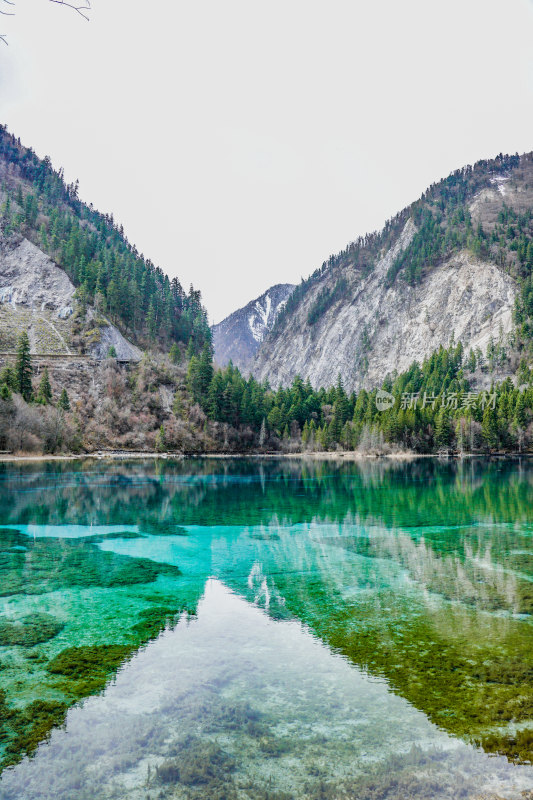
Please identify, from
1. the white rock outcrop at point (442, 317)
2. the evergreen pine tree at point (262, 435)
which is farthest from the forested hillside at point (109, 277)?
the white rock outcrop at point (442, 317)

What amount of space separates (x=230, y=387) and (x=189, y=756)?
103339mm

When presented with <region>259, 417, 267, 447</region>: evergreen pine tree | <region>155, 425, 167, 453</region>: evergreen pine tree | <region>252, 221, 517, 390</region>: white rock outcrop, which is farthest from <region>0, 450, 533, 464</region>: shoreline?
<region>252, 221, 517, 390</region>: white rock outcrop

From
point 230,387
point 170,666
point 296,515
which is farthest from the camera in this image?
point 230,387

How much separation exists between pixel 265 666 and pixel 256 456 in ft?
326

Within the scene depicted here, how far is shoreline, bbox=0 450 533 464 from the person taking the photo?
77312 millimetres

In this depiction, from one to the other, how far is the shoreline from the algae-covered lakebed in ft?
183

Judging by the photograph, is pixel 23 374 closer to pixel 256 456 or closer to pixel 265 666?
pixel 256 456

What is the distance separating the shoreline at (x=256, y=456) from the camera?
77312mm

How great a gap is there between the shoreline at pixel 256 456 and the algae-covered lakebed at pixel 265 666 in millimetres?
55705

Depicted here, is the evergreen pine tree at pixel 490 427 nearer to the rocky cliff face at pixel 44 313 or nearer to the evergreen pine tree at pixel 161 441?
the evergreen pine tree at pixel 161 441

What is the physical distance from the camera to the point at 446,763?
728 cm

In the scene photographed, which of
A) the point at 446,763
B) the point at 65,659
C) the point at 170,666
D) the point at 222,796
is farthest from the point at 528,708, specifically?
the point at 65,659

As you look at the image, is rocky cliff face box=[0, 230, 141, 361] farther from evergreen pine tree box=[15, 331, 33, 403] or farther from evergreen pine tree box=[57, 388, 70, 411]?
evergreen pine tree box=[57, 388, 70, 411]

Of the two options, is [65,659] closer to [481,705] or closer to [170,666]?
[170,666]
